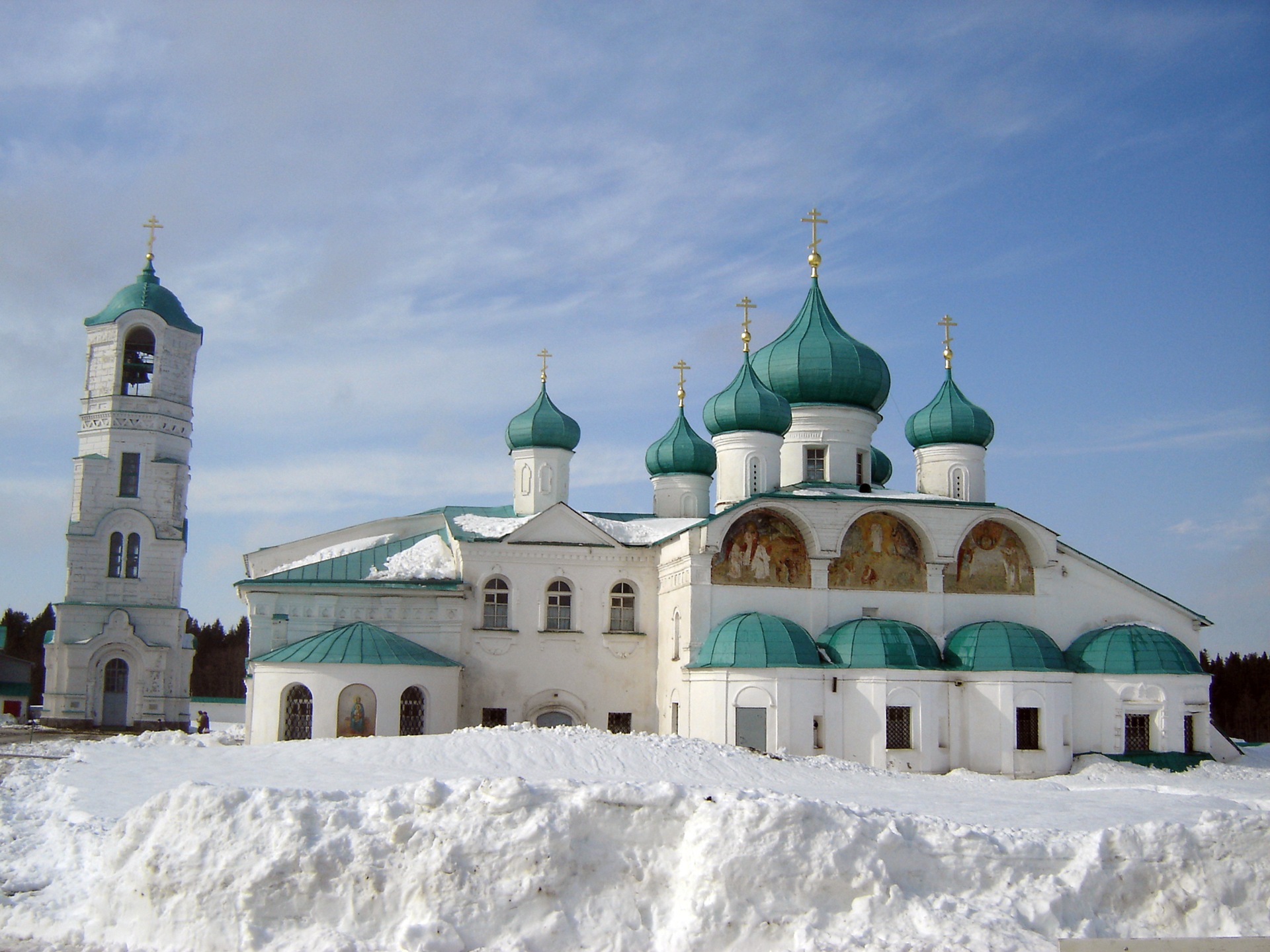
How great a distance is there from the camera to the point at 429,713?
22.5 m

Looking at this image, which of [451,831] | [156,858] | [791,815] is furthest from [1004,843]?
[156,858]

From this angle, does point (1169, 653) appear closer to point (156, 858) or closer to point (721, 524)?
point (721, 524)

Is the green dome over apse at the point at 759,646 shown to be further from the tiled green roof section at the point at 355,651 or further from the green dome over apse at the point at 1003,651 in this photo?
the tiled green roof section at the point at 355,651

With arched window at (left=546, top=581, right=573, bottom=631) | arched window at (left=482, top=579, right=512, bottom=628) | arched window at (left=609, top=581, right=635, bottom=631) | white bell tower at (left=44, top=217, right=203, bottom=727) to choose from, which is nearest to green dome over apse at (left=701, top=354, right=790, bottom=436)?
arched window at (left=609, top=581, right=635, bottom=631)

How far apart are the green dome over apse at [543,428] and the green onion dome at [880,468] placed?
8274 mm

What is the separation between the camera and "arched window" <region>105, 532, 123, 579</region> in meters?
32.7

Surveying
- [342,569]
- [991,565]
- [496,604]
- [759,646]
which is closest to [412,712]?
[496,604]

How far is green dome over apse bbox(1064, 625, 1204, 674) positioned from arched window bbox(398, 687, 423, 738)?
11.8 meters

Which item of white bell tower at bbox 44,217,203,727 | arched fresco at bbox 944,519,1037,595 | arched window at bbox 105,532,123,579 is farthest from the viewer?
arched window at bbox 105,532,123,579

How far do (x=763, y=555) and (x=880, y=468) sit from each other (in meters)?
9.94

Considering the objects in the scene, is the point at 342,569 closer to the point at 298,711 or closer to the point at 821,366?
the point at 298,711

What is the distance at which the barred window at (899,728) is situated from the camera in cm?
2125

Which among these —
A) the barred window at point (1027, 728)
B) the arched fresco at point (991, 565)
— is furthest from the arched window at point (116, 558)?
the barred window at point (1027, 728)

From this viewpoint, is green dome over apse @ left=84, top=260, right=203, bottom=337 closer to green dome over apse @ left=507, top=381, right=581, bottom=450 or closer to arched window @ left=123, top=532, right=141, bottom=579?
arched window @ left=123, top=532, right=141, bottom=579
